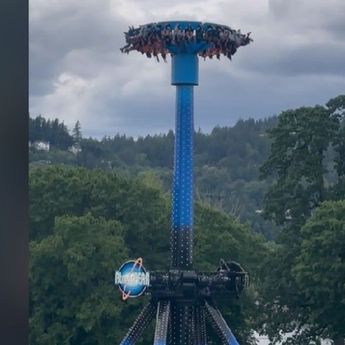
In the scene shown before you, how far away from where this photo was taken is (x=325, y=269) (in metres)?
39.5

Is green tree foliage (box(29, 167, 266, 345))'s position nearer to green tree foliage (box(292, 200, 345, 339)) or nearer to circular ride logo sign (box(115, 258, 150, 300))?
circular ride logo sign (box(115, 258, 150, 300))

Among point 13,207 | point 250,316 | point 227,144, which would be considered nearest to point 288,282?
point 250,316

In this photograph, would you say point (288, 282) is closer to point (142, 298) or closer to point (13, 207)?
point (142, 298)

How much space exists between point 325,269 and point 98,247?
832 centimetres

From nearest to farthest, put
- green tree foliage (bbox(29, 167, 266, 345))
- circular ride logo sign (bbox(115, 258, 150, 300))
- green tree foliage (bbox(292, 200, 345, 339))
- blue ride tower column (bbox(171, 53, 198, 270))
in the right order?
circular ride logo sign (bbox(115, 258, 150, 300))
blue ride tower column (bbox(171, 53, 198, 270))
green tree foliage (bbox(292, 200, 345, 339))
green tree foliage (bbox(29, 167, 266, 345))

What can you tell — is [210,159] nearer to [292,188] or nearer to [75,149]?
[75,149]

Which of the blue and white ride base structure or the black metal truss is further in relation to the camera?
the blue and white ride base structure

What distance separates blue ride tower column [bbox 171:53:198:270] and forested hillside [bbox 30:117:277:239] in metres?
65.9

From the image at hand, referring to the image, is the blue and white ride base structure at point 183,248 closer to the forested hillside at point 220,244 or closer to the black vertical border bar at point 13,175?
the forested hillside at point 220,244

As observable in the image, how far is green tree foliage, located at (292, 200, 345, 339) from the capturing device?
129 feet

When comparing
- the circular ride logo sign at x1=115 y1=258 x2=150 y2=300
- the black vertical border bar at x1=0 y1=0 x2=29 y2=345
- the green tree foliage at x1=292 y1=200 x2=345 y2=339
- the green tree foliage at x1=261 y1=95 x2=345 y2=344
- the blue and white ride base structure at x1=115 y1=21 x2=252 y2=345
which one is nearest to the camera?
the black vertical border bar at x1=0 y1=0 x2=29 y2=345

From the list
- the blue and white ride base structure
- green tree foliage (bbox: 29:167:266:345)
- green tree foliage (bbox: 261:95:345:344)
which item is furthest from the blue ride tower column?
green tree foliage (bbox: 261:95:345:344)

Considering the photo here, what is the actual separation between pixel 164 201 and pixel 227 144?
10717cm

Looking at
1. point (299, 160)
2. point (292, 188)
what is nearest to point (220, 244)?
point (292, 188)
